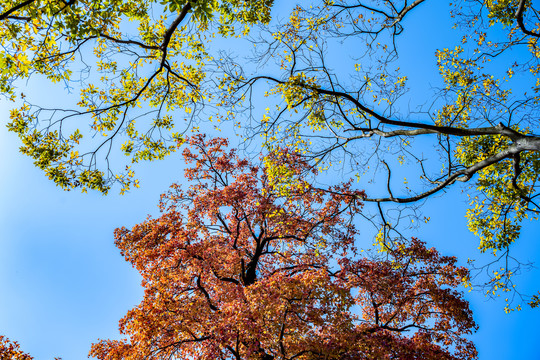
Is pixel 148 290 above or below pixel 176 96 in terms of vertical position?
below

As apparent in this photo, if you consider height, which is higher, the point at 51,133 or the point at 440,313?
the point at 51,133

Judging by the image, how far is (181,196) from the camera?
14695 mm

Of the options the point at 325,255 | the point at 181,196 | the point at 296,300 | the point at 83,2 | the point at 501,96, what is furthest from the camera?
the point at 181,196

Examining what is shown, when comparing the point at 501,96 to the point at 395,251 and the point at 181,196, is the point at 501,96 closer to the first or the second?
the point at 395,251

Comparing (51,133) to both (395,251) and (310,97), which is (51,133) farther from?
(395,251)

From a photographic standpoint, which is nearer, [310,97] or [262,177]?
[310,97]

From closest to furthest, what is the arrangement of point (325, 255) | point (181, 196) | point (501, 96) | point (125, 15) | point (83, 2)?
point (83, 2), point (125, 15), point (501, 96), point (325, 255), point (181, 196)

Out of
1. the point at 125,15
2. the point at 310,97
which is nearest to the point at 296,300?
the point at 310,97

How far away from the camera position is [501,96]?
1008 cm

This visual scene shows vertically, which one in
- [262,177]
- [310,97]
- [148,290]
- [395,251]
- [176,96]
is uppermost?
[262,177]

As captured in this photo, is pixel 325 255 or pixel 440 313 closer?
pixel 440 313

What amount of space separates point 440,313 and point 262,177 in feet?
30.4

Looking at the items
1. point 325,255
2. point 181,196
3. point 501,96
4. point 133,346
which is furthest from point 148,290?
point 501,96

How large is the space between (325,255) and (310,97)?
309 inches
